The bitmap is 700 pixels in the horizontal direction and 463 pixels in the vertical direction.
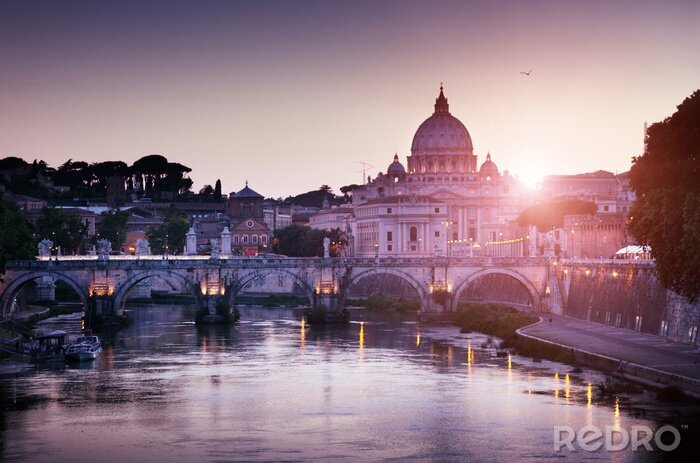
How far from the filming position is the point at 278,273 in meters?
91.1

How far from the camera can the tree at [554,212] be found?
413 feet

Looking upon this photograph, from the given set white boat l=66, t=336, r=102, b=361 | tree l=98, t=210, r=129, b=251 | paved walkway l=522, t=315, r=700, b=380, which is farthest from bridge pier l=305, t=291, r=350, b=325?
tree l=98, t=210, r=129, b=251

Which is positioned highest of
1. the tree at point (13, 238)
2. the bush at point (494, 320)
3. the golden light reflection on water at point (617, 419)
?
the tree at point (13, 238)

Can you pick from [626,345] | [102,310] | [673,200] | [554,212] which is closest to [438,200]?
[554,212]

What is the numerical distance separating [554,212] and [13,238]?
58.9 meters

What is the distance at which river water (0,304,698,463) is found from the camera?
138 ft

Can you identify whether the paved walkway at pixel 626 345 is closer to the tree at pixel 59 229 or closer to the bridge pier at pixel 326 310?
the bridge pier at pixel 326 310

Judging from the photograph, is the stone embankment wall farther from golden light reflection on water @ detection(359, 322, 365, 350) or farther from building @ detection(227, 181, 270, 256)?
building @ detection(227, 181, 270, 256)

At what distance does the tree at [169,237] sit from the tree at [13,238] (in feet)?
155

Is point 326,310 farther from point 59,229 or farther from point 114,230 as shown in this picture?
point 114,230

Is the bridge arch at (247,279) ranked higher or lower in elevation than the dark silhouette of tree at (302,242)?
lower

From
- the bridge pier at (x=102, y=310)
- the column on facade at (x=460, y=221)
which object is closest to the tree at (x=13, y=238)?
the bridge pier at (x=102, y=310)

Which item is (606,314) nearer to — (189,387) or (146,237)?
(189,387)

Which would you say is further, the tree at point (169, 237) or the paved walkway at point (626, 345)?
the tree at point (169, 237)
